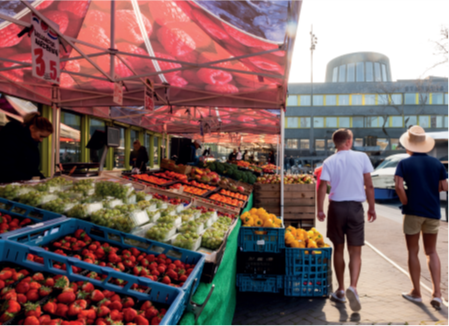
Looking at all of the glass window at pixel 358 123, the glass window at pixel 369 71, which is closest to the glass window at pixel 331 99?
the glass window at pixel 358 123

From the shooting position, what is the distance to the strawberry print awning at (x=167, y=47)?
4086 mm

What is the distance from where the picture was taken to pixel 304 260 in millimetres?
3893

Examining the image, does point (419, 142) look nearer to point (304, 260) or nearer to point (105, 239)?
point (304, 260)

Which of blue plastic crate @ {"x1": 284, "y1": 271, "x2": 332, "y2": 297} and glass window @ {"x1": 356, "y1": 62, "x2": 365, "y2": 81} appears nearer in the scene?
blue plastic crate @ {"x1": 284, "y1": 271, "x2": 332, "y2": 297}

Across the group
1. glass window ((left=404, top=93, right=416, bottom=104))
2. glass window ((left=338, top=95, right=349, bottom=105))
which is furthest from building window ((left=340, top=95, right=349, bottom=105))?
glass window ((left=404, top=93, right=416, bottom=104))

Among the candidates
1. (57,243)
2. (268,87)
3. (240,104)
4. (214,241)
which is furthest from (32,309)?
(240,104)

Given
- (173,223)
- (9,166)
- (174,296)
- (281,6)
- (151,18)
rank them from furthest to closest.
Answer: (151,18)
(9,166)
(281,6)
(173,223)
(174,296)

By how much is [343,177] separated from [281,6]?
2075 mm

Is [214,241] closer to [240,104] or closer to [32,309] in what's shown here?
[32,309]

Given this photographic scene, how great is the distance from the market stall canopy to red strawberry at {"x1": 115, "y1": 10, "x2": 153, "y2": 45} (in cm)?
2

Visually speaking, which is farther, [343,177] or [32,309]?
[343,177]

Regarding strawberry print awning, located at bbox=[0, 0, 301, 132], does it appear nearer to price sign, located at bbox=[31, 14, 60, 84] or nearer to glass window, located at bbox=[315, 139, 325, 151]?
price sign, located at bbox=[31, 14, 60, 84]

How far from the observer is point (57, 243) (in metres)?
2.20

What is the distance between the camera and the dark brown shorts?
3.89 metres
